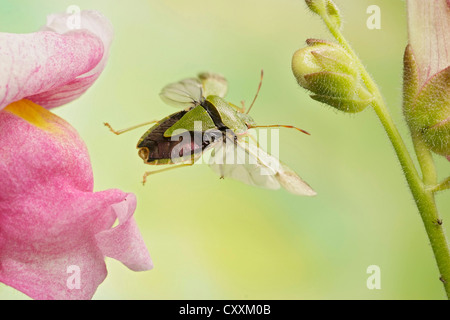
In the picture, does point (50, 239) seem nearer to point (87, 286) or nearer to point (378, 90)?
point (87, 286)

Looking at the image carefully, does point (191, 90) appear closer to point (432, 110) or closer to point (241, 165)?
point (241, 165)

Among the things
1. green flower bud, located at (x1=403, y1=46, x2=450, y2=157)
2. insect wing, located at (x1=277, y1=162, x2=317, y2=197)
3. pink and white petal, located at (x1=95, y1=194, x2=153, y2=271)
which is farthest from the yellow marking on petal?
green flower bud, located at (x1=403, y1=46, x2=450, y2=157)

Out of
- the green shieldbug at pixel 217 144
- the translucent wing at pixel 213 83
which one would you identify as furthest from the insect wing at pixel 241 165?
the translucent wing at pixel 213 83

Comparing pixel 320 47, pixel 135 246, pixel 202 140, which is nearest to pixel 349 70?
pixel 320 47

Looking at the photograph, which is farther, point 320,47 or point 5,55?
point 320,47

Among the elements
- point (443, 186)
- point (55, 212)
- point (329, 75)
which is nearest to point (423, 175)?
point (443, 186)

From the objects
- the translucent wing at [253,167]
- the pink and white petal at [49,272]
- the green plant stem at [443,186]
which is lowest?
the pink and white petal at [49,272]

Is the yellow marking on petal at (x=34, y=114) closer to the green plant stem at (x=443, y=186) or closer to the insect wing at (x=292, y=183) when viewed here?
the insect wing at (x=292, y=183)
